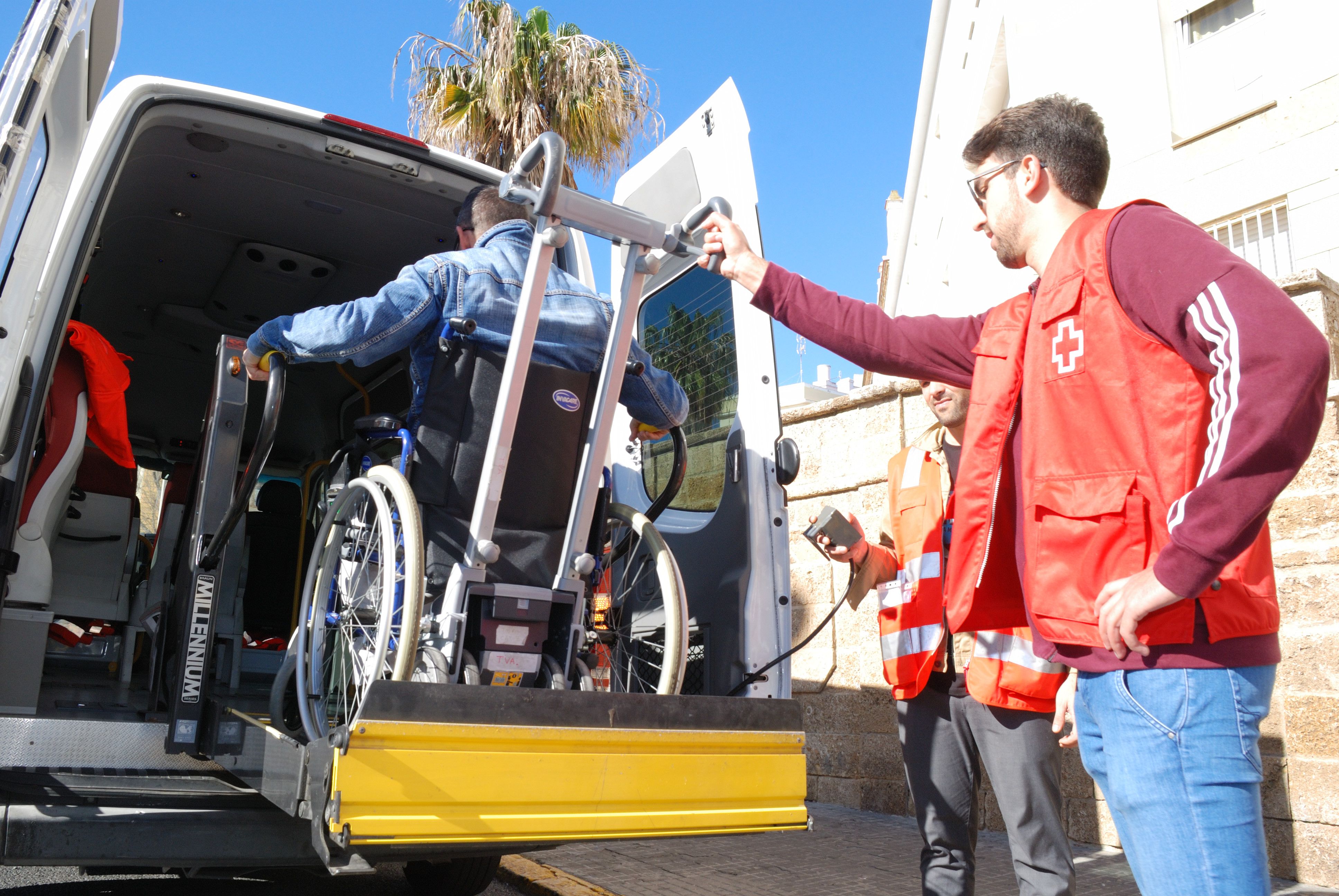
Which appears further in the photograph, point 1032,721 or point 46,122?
point 46,122

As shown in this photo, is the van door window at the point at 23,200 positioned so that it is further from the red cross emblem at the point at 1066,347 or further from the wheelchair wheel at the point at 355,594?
the red cross emblem at the point at 1066,347

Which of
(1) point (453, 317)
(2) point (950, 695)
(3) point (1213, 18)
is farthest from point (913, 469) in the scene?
(3) point (1213, 18)

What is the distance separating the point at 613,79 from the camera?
11.7 meters

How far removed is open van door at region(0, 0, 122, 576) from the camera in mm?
2426

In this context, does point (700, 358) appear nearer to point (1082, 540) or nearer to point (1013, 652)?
point (1013, 652)

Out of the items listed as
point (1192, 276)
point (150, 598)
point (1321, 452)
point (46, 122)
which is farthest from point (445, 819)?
point (1321, 452)

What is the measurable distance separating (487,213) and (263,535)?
2991 millimetres

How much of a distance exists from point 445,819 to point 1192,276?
5.34ft

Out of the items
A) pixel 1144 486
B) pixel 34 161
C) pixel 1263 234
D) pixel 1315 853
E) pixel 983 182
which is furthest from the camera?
pixel 1263 234

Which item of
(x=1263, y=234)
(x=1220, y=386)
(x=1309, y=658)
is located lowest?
(x=1309, y=658)

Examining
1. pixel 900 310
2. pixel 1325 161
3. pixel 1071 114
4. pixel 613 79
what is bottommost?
pixel 1071 114

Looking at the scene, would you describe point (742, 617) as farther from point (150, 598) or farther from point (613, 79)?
point (613, 79)

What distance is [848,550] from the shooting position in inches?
117

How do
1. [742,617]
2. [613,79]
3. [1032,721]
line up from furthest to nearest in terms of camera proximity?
[613,79]
[742,617]
[1032,721]
